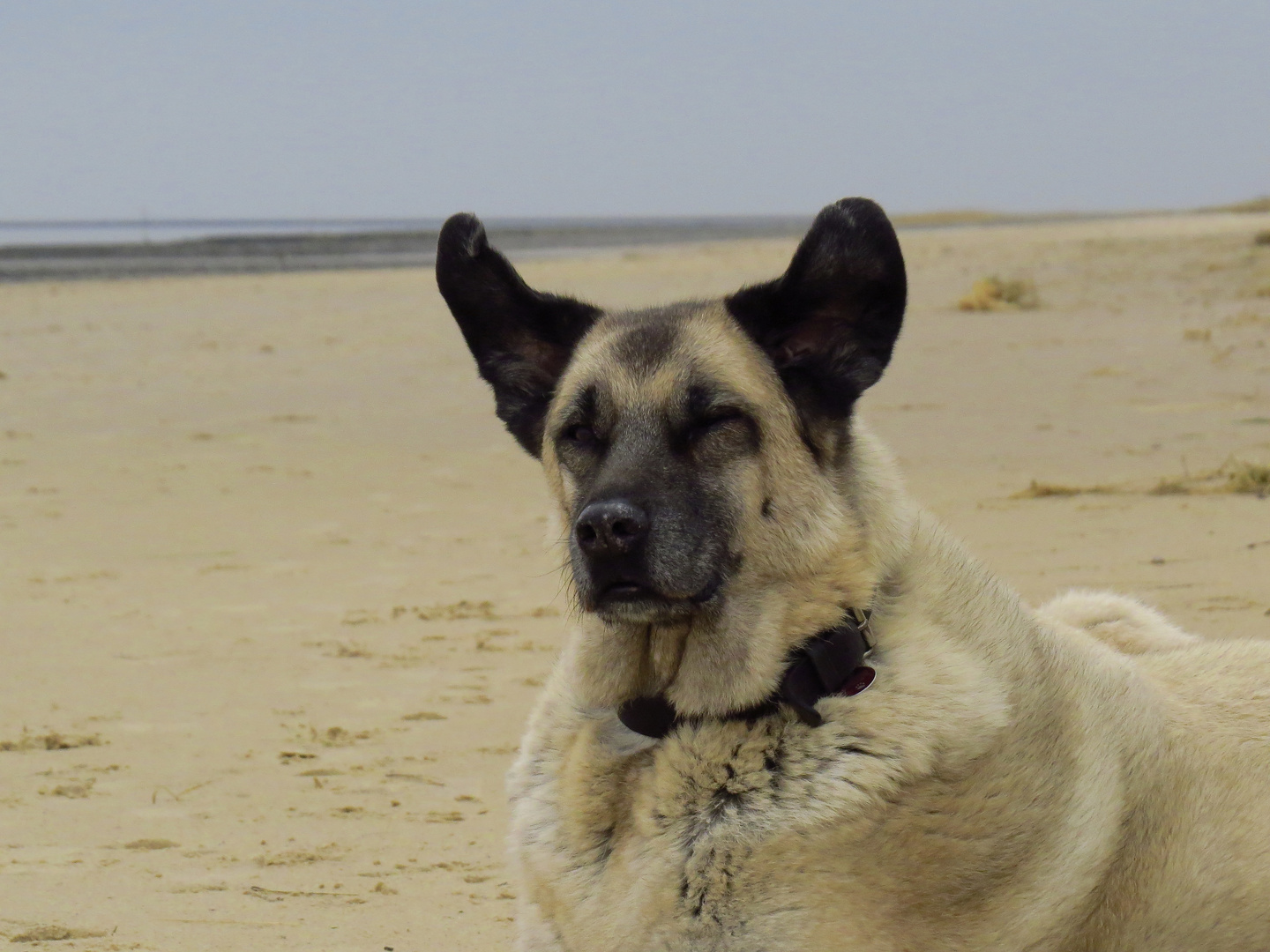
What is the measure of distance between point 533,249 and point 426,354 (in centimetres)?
3418

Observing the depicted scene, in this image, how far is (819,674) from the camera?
3314 millimetres

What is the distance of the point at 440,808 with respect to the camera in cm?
479

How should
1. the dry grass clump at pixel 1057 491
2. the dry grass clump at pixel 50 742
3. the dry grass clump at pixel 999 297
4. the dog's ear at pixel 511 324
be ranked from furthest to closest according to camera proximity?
the dry grass clump at pixel 999 297
the dry grass clump at pixel 1057 491
the dry grass clump at pixel 50 742
the dog's ear at pixel 511 324

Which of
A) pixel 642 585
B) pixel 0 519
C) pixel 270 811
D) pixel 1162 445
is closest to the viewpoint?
pixel 642 585

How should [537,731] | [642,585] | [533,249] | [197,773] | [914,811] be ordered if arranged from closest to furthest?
[914,811] < [642,585] < [537,731] < [197,773] < [533,249]

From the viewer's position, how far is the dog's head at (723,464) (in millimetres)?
3432

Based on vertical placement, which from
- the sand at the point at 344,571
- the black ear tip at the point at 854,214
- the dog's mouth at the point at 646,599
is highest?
the black ear tip at the point at 854,214

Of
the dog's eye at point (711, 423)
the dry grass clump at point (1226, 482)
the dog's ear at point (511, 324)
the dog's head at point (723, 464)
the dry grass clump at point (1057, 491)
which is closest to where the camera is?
the dog's head at point (723, 464)

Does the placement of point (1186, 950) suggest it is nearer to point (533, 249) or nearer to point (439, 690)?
point (439, 690)

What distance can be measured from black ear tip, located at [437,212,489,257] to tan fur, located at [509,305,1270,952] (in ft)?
1.50

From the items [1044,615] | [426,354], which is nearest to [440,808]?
[1044,615]

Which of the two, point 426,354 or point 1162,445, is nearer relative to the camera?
point 1162,445

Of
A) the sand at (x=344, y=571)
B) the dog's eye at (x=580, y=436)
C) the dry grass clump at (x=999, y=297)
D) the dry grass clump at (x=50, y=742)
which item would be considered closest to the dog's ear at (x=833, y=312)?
the dog's eye at (x=580, y=436)

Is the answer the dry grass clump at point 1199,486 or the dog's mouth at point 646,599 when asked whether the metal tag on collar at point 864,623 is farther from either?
the dry grass clump at point 1199,486
